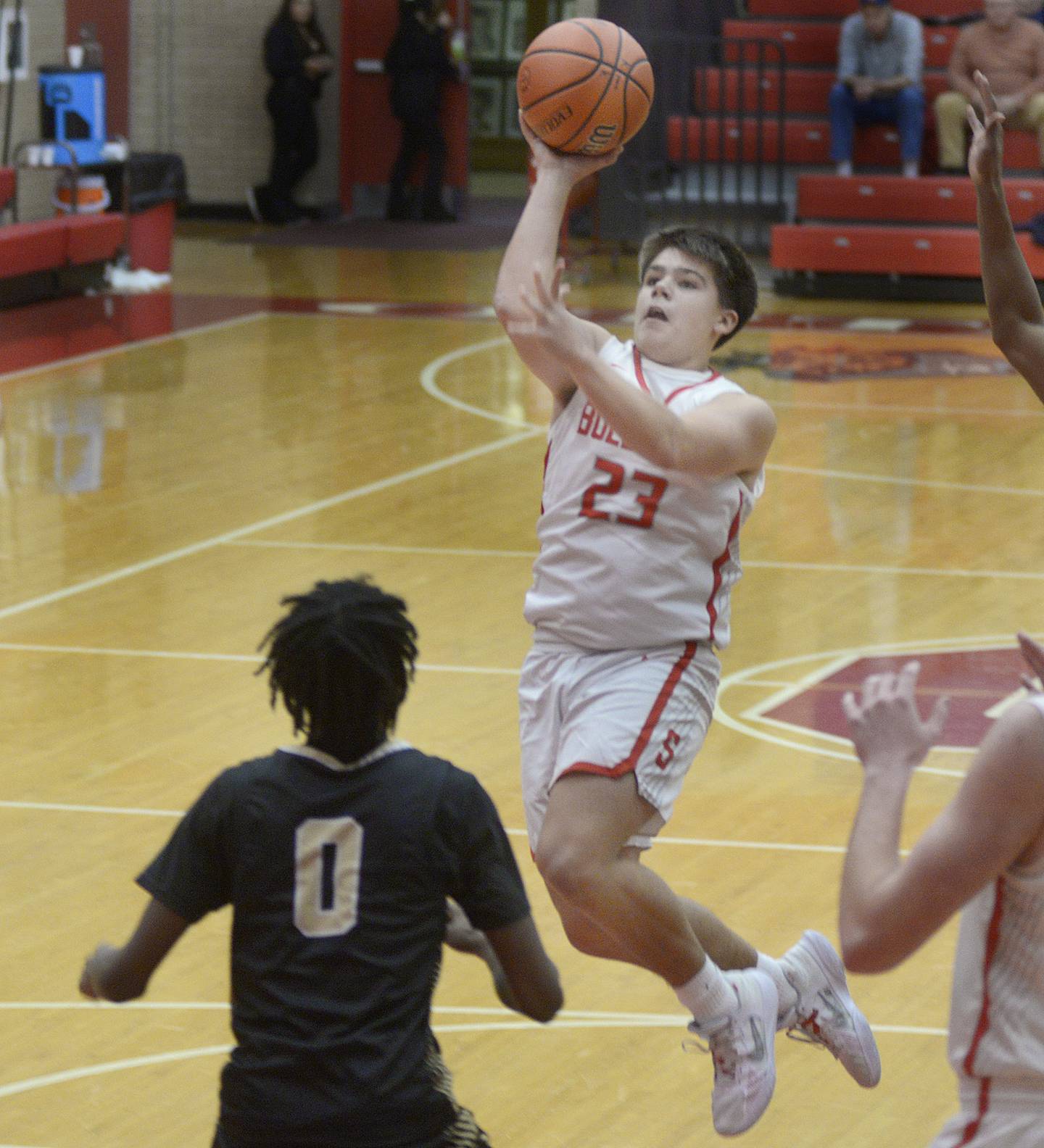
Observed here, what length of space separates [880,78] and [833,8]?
2.91m

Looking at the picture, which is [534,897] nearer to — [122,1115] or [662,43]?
[122,1115]

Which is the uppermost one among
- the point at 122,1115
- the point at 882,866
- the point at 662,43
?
the point at 662,43

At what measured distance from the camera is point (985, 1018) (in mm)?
2375

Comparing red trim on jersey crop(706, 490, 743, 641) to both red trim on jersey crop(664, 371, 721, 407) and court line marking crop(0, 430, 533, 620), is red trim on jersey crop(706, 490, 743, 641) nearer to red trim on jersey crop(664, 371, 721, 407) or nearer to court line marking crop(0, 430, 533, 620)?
red trim on jersey crop(664, 371, 721, 407)

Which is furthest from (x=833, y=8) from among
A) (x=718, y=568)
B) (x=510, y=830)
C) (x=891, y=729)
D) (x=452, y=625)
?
(x=891, y=729)

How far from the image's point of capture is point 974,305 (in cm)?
1594

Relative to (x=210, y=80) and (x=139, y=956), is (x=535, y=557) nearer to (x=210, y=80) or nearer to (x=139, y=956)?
(x=139, y=956)

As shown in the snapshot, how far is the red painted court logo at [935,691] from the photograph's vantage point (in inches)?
257

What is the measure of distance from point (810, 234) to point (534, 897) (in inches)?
466

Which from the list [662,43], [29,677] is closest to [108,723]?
[29,677]

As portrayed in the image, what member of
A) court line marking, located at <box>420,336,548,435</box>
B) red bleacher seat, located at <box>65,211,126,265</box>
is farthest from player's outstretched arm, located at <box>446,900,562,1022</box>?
red bleacher seat, located at <box>65,211,126,265</box>

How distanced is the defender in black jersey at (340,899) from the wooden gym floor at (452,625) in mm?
1346

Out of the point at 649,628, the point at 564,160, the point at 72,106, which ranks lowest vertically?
the point at 649,628

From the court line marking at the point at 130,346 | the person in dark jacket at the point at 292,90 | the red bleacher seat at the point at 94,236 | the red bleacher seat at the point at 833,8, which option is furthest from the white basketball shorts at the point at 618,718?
the person in dark jacket at the point at 292,90
